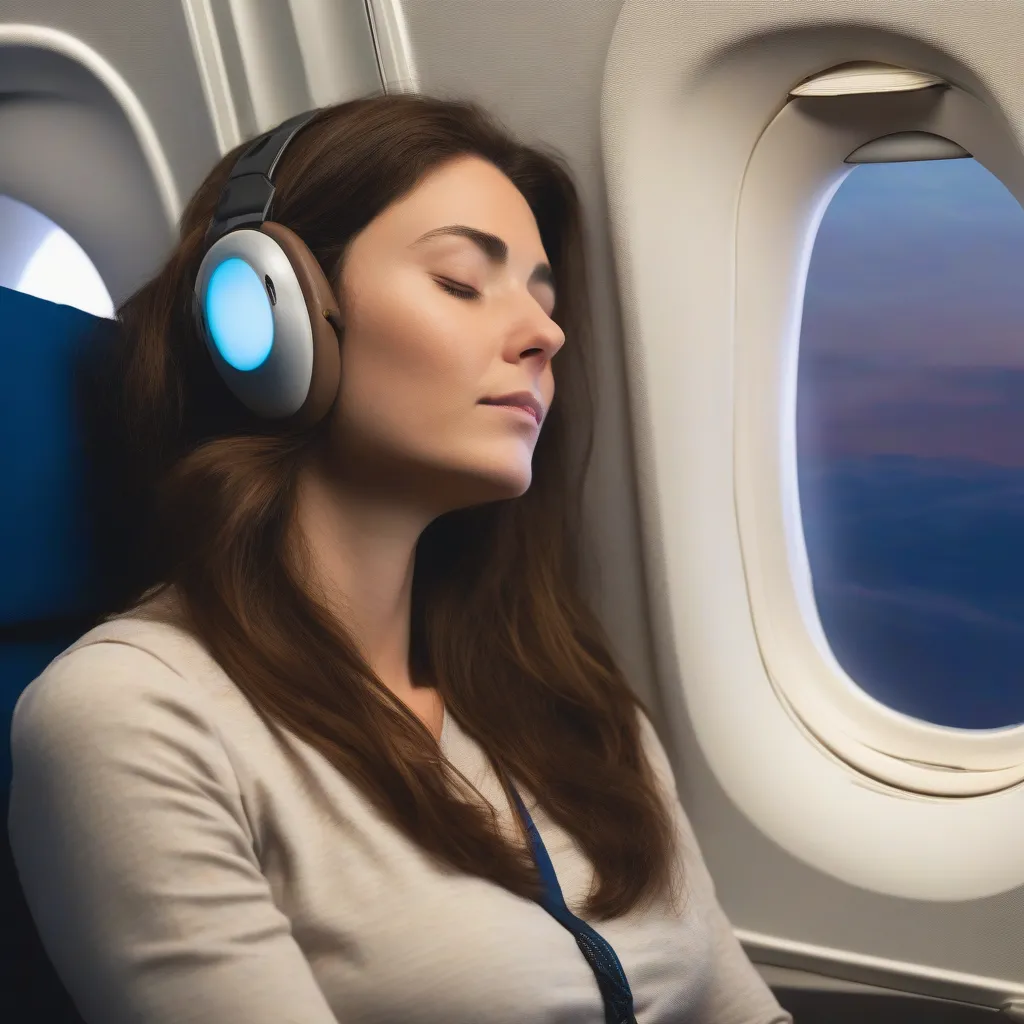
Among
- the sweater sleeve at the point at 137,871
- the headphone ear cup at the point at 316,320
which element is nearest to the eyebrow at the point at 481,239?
the headphone ear cup at the point at 316,320

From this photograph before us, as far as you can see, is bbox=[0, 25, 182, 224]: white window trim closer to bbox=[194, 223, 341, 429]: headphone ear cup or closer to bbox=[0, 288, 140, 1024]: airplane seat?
bbox=[0, 288, 140, 1024]: airplane seat

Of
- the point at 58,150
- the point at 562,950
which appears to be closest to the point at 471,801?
the point at 562,950

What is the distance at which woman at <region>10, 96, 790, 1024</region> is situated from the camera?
3.13 feet

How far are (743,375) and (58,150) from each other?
1.23 metres

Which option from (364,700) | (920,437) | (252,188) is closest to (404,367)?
(252,188)

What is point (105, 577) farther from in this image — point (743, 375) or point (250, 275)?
point (743, 375)

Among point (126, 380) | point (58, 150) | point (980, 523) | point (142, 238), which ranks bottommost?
point (980, 523)

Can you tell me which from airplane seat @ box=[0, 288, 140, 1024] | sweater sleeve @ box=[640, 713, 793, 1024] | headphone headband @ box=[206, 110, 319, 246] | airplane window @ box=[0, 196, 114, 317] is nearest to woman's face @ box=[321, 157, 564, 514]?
headphone headband @ box=[206, 110, 319, 246]

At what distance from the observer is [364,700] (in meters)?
1.20

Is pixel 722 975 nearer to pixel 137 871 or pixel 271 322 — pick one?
pixel 137 871

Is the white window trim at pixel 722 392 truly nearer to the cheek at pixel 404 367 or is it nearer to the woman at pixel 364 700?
the woman at pixel 364 700

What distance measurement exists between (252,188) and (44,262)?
1091 millimetres

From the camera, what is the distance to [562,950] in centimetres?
113

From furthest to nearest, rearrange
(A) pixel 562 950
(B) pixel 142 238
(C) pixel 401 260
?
(B) pixel 142 238 < (C) pixel 401 260 < (A) pixel 562 950
